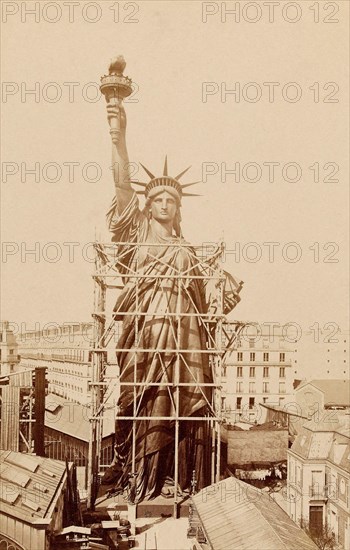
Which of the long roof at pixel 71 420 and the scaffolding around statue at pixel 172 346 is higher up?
the scaffolding around statue at pixel 172 346

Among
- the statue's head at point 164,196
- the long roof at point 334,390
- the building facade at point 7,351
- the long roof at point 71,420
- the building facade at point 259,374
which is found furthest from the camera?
the building facade at point 7,351

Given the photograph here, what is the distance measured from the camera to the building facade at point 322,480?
22.3 metres

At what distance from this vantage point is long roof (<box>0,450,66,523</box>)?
1653 cm

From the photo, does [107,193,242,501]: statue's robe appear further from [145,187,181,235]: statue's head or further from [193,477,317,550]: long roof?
[193,477,317,550]: long roof

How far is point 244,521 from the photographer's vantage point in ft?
55.9

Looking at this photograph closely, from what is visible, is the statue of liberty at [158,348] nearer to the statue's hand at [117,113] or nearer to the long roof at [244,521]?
the statue's hand at [117,113]

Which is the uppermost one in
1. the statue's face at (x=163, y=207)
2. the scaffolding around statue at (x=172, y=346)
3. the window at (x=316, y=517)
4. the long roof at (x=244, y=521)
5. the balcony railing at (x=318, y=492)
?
the statue's face at (x=163, y=207)

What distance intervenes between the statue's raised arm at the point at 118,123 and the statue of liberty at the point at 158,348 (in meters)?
0.04

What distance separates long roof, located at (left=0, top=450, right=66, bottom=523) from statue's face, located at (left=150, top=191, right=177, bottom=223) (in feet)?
35.6

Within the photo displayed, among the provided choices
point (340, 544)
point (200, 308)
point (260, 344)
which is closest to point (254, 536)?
point (340, 544)

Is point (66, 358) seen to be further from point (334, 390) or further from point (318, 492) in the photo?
point (318, 492)

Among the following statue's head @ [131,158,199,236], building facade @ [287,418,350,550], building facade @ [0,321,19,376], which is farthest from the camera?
building facade @ [0,321,19,376]

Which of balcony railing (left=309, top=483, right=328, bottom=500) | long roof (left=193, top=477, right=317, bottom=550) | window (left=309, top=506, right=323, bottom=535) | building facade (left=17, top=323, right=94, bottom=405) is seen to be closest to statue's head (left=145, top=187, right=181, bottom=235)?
long roof (left=193, top=477, right=317, bottom=550)

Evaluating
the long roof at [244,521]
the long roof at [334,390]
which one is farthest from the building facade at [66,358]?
the long roof at [244,521]
